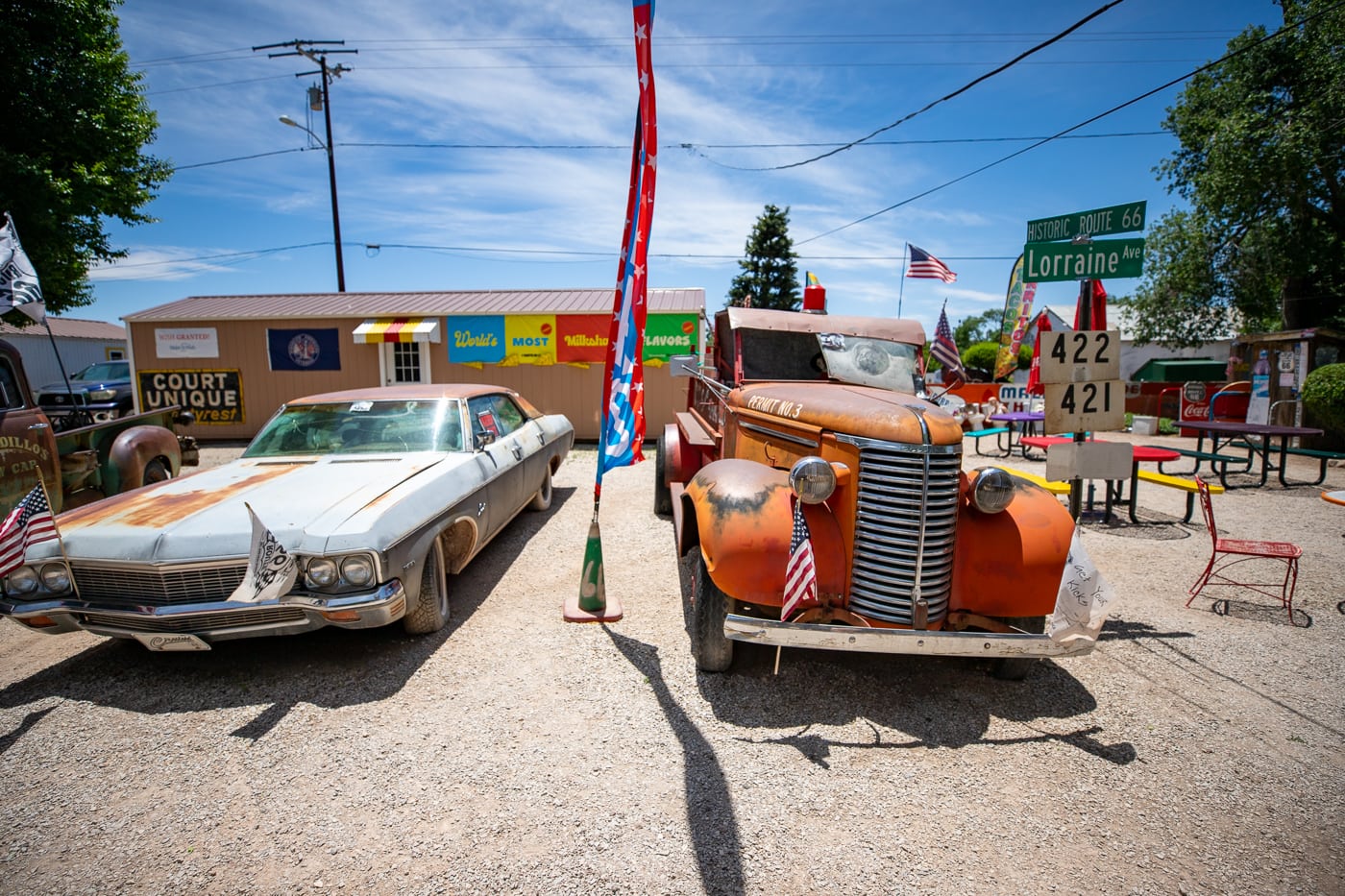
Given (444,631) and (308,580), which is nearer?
(308,580)

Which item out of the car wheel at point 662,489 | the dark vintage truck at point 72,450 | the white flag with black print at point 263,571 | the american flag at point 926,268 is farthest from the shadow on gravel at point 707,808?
the american flag at point 926,268

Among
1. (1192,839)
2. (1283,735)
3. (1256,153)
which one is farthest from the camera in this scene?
(1256,153)

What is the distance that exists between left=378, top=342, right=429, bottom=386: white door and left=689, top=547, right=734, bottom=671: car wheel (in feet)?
38.4

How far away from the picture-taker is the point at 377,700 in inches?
135

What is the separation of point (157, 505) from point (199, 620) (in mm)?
1010

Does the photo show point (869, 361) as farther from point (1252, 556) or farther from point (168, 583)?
point (168, 583)

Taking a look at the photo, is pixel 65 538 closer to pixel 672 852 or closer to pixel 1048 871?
pixel 672 852

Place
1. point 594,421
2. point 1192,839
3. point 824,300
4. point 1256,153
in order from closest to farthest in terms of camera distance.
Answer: point 1192,839 < point 824,300 < point 594,421 < point 1256,153

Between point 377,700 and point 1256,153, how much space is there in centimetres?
2136

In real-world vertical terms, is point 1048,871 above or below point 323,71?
below

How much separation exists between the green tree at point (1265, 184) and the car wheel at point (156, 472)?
22.0 m

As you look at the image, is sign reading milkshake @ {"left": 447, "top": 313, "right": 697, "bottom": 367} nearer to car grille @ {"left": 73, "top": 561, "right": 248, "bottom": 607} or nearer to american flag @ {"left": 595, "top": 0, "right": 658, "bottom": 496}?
american flag @ {"left": 595, "top": 0, "right": 658, "bottom": 496}

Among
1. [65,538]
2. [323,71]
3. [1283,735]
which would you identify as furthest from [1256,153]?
[323,71]

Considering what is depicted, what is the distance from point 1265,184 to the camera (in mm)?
15516
